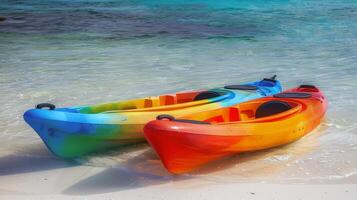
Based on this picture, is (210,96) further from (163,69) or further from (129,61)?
(129,61)

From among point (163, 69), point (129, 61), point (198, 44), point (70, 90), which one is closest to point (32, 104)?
point (70, 90)

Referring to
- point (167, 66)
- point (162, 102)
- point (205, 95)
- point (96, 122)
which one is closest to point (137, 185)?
point (96, 122)

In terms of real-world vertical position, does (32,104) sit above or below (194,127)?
below

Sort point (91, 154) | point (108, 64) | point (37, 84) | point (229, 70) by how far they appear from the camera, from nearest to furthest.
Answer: point (91, 154)
point (37, 84)
point (229, 70)
point (108, 64)

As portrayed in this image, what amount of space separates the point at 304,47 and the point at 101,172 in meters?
8.84

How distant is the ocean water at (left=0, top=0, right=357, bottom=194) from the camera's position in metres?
4.11

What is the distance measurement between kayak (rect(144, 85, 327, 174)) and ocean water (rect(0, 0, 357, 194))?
0.52 ft

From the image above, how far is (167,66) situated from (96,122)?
5394 millimetres

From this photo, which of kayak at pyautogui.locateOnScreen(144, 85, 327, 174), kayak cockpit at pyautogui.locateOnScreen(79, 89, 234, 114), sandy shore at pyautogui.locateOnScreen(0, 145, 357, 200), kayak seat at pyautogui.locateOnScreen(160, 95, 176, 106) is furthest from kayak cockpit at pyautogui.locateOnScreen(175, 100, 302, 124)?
sandy shore at pyautogui.locateOnScreen(0, 145, 357, 200)

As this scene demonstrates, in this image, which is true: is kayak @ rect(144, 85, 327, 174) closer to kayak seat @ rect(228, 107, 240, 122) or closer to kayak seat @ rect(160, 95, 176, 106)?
kayak seat @ rect(228, 107, 240, 122)

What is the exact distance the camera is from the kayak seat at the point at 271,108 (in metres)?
4.80

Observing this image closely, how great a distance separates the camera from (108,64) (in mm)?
9594

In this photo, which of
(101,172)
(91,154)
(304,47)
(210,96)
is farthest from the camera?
(304,47)

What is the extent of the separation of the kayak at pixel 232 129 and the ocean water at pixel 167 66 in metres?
0.16
